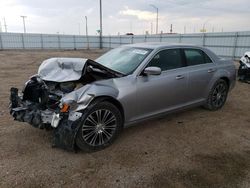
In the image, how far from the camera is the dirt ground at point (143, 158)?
249 centimetres

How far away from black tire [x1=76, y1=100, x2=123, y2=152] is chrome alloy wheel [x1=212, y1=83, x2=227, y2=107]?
2681 mm

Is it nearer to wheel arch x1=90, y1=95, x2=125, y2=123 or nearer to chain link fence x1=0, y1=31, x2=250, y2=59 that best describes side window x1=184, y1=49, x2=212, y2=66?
wheel arch x1=90, y1=95, x2=125, y2=123

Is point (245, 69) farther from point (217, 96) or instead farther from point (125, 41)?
point (125, 41)

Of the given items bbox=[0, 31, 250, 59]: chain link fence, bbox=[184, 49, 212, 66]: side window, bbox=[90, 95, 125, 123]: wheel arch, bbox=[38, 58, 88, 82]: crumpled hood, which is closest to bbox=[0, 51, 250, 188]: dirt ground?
bbox=[90, 95, 125, 123]: wheel arch

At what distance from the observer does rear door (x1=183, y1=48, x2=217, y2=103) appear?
4.21 m

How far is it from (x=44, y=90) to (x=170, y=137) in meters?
2.19

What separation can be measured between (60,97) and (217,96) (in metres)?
3.62

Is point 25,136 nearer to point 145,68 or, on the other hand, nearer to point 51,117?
point 51,117

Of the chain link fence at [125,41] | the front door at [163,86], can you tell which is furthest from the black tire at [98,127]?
the chain link fence at [125,41]

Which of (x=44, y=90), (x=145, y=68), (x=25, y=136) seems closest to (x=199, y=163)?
(x=145, y=68)

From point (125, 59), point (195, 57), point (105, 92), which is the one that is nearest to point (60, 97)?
point (105, 92)

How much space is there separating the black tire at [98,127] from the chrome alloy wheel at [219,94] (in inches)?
106

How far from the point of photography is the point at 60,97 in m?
3.10

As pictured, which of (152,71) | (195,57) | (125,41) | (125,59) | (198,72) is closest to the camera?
(152,71)
